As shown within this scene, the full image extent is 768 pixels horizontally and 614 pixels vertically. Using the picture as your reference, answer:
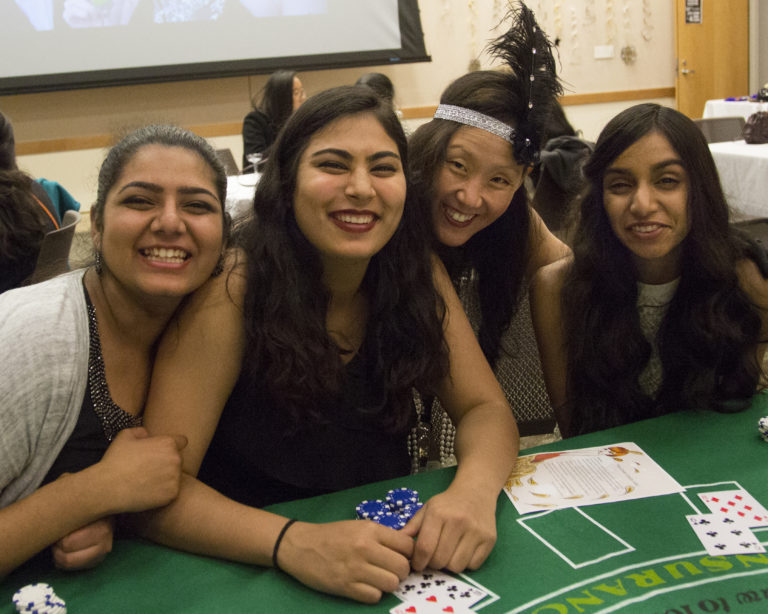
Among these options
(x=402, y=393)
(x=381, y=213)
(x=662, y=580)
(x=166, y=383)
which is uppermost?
(x=381, y=213)

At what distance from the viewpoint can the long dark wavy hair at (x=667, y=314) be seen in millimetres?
1729

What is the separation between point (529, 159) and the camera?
1.97 meters

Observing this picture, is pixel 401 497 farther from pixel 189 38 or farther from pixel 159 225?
pixel 189 38

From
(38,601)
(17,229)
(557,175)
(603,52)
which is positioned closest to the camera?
(38,601)

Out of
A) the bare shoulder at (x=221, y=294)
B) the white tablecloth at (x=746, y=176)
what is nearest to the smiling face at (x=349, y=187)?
the bare shoulder at (x=221, y=294)

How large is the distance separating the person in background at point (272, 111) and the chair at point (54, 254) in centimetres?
293

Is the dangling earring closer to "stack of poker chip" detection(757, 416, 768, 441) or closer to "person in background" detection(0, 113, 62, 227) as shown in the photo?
"stack of poker chip" detection(757, 416, 768, 441)

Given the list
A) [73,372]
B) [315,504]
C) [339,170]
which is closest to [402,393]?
[315,504]

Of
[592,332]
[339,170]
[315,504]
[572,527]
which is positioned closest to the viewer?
[572,527]

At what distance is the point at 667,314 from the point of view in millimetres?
1887

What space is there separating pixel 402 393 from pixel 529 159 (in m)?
0.77

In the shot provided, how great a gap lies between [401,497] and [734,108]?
5907 millimetres

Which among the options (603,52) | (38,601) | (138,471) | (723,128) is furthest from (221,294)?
(603,52)

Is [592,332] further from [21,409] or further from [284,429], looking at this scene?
[21,409]
